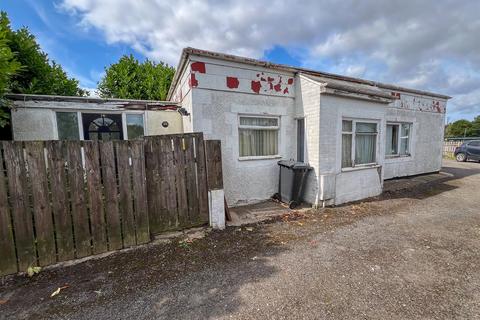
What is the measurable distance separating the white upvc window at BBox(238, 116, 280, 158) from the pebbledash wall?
0.16 meters

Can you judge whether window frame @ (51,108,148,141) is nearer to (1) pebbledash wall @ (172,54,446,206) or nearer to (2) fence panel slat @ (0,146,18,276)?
(1) pebbledash wall @ (172,54,446,206)

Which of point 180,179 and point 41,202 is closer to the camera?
point 41,202

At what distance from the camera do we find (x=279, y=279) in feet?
9.29

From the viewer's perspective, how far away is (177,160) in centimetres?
412

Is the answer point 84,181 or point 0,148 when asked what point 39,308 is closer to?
point 84,181

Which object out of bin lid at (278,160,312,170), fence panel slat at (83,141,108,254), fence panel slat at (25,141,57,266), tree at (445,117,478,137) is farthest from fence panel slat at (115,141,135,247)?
tree at (445,117,478,137)

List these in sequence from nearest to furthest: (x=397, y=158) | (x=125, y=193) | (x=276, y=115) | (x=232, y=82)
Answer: (x=125, y=193)
(x=232, y=82)
(x=276, y=115)
(x=397, y=158)

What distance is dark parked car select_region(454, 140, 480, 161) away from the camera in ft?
48.8

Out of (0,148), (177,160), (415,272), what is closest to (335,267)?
(415,272)

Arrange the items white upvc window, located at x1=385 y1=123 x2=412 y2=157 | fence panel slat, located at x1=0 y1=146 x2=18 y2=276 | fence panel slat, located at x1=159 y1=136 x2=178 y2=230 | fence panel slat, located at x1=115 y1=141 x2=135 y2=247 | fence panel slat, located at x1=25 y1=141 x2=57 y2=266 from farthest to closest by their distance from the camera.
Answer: white upvc window, located at x1=385 y1=123 x2=412 y2=157 → fence panel slat, located at x1=159 y1=136 x2=178 y2=230 → fence panel slat, located at x1=115 y1=141 x2=135 y2=247 → fence panel slat, located at x1=25 y1=141 x2=57 y2=266 → fence panel slat, located at x1=0 y1=146 x2=18 y2=276

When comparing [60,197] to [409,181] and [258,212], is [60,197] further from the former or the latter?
[409,181]

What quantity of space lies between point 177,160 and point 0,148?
2.36m

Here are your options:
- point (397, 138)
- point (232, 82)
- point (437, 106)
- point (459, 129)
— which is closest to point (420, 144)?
point (397, 138)

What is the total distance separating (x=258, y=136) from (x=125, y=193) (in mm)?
3801
